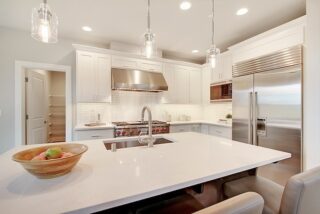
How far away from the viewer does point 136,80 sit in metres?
3.38

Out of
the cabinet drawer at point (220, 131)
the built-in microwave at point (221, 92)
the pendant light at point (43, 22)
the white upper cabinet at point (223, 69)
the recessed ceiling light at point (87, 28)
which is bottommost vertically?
the cabinet drawer at point (220, 131)

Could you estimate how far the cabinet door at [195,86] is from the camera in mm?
4305

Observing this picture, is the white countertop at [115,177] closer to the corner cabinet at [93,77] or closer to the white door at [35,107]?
the corner cabinet at [93,77]

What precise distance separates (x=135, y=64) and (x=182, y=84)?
1322 mm

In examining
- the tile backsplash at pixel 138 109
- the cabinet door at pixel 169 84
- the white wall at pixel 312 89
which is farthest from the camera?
the cabinet door at pixel 169 84

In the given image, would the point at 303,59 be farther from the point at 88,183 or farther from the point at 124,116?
the point at 124,116

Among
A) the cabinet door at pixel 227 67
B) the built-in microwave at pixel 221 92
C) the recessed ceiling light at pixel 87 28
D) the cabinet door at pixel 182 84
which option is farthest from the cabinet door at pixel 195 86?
the recessed ceiling light at pixel 87 28

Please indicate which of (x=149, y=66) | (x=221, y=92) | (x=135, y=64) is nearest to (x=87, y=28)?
(x=135, y=64)

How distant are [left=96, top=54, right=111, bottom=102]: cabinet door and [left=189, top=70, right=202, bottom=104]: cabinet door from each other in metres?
2.11

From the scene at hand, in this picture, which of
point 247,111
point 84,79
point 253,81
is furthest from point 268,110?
point 84,79

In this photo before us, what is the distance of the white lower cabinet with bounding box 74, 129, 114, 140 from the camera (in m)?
2.83

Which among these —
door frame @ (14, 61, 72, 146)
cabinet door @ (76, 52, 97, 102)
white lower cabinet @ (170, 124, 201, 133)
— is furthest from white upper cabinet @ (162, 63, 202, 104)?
door frame @ (14, 61, 72, 146)

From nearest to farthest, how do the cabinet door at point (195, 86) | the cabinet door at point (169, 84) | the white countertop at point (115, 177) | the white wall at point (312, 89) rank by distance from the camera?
the white countertop at point (115, 177), the white wall at point (312, 89), the cabinet door at point (169, 84), the cabinet door at point (195, 86)

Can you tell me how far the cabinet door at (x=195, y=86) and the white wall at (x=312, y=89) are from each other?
242 cm
